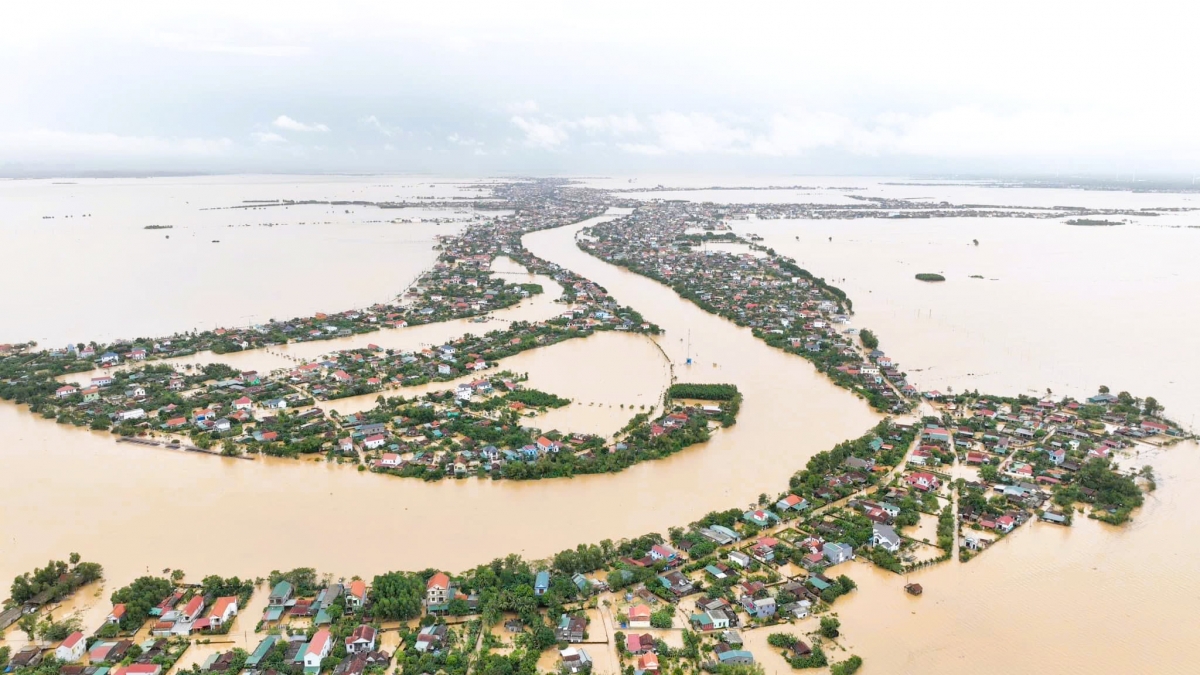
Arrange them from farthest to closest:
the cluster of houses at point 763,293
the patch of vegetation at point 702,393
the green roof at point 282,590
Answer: the cluster of houses at point 763,293, the patch of vegetation at point 702,393, the green roof at point 282,590

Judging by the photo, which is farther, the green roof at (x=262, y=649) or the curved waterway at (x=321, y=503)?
the curved waterway at (x=321, y=503)

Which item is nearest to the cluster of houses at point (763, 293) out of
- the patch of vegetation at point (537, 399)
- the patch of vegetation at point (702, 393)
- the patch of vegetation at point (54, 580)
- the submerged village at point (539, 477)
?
the submerged village at point (539, 477)

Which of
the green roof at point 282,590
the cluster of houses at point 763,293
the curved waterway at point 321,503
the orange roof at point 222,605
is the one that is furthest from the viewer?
the cluster of houses at point 763,293

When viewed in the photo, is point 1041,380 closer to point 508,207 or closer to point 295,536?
point 295,536

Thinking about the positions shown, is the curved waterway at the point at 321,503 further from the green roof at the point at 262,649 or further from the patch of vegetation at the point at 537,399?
the green roof at the point at 262,649

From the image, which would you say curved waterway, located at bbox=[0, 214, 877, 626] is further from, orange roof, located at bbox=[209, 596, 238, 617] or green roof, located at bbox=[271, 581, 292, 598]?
orange roof, located at bbox=[209, 596, 238, 617]

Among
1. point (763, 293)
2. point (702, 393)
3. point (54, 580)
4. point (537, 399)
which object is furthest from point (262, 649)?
point (763, 293)
